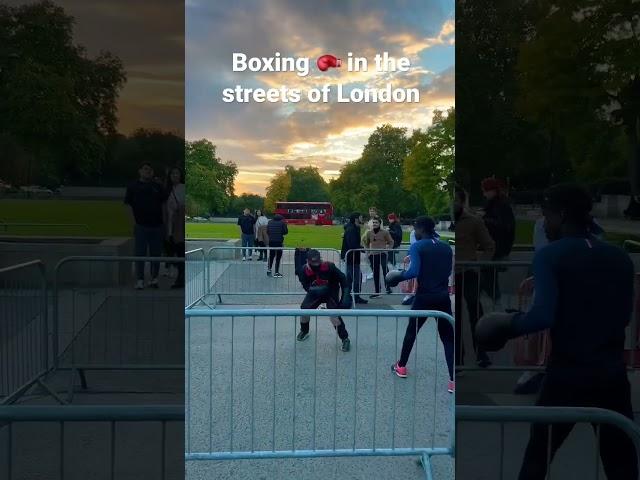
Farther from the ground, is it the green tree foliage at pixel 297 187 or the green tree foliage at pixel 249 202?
the green tree foliage at pixel 297 187

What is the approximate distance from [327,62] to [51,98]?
1.71ft

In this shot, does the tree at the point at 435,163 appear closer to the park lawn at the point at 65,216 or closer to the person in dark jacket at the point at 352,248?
the person in dark jacket at the point at 352,248

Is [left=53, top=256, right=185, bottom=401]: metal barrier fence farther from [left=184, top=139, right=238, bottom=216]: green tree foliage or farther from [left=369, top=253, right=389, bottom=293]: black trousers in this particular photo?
[left=369, top=253, right=389, bottom=293]: black trousers

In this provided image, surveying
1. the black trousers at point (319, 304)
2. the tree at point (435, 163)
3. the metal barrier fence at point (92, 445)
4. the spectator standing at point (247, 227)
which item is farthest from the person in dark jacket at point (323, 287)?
the metal barrier fence at point (92, 445)

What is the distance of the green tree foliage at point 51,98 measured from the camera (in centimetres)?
123

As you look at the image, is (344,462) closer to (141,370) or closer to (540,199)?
(141,370)

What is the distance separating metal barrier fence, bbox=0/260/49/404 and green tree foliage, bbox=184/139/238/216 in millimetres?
337

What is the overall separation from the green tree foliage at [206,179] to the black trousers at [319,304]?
0.97 feet

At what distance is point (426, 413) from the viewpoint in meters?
1.71

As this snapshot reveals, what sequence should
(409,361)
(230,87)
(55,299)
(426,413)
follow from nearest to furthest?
(230,87) → (55,299) → (409,361) → (426,413)

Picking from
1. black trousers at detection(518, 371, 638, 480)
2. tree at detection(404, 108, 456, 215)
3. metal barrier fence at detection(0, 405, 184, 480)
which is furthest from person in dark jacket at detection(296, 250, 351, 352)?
black trousers at detection(518, 371, 638, 480)

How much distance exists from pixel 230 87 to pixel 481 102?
0.49m

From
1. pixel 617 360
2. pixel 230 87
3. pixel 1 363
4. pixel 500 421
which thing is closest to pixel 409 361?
pixel 500 421

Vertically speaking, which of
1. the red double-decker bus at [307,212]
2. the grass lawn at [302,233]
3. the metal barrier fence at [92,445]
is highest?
the red double-decker bus at [307,212]
